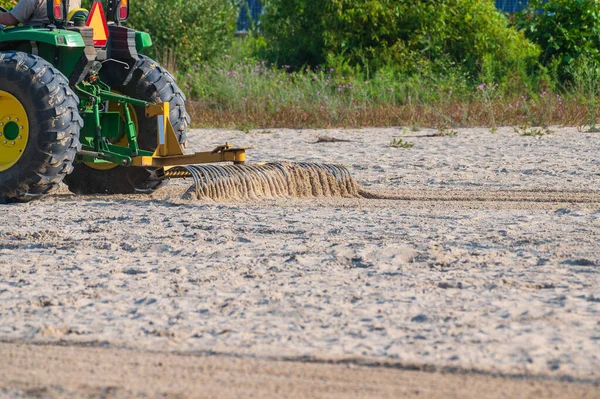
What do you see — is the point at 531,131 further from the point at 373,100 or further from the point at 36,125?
the point at 36,125

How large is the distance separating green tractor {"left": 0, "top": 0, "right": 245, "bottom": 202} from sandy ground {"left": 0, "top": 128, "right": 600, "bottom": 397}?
0.28 m

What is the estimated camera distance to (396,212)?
6133mm

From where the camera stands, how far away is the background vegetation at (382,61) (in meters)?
13.0

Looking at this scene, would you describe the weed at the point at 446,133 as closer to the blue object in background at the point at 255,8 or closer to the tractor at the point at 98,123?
the tractor at the point at 98,123

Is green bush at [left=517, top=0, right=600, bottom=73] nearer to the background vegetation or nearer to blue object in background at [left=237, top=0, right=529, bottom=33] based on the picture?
the background vegetation

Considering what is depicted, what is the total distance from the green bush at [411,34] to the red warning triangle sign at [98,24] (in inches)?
354

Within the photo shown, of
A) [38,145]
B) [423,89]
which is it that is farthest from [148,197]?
[423,89]

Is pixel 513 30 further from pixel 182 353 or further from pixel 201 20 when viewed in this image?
pixel 182 353

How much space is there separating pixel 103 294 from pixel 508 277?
177cm

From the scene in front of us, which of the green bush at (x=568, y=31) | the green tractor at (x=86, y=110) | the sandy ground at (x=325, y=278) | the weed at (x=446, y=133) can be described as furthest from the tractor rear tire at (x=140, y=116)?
the green bush at (x=568, y=31)

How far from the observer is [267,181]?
22.7 ft

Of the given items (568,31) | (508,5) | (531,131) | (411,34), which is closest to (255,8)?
(508,5)

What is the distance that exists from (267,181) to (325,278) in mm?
2646

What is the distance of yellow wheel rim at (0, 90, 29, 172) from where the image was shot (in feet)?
22.2
